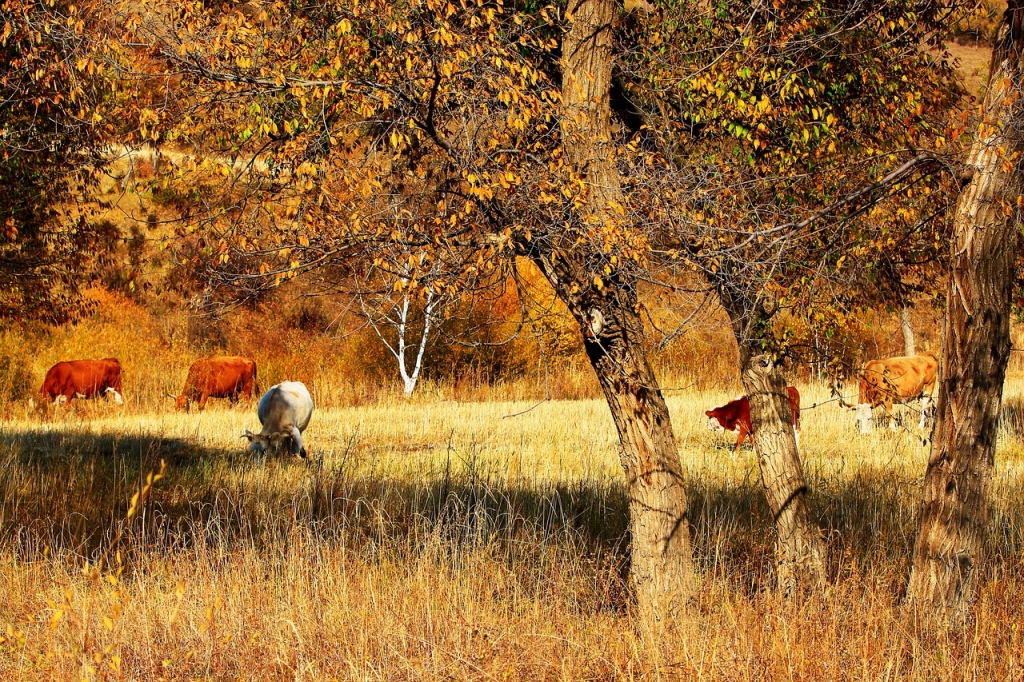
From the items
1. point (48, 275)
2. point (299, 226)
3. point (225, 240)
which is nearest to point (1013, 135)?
point (299, 226)

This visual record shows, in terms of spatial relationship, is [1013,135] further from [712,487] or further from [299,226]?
[712,487]

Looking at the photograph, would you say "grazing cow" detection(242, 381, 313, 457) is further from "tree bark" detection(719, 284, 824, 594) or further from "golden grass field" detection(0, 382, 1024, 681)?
"tree bark" detection(719, 284, 824, 594)

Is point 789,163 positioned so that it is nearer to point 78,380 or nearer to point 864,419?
point 864,419

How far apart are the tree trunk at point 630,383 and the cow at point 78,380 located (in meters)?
17.5

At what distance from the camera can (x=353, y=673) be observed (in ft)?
15.9

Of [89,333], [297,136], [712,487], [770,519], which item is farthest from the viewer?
[89,333]

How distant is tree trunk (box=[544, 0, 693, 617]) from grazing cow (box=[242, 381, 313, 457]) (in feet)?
24.1

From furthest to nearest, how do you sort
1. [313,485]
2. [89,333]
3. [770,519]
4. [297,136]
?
[89,333] < [313,485] < [770,519] < [297,136]

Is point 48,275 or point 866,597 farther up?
point 48,275

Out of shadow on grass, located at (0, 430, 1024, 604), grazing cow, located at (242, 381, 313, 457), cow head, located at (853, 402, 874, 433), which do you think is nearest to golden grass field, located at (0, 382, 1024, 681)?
shadow on grass, located at (0, 430, 1024, 604)

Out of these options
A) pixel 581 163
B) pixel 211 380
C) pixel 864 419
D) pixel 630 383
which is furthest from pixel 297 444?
pixel 211 380

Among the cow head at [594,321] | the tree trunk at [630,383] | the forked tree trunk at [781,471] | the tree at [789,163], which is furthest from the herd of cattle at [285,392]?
the cow head at [594,321]

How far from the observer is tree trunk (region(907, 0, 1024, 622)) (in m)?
5.84

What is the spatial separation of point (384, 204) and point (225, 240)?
1090 mm
